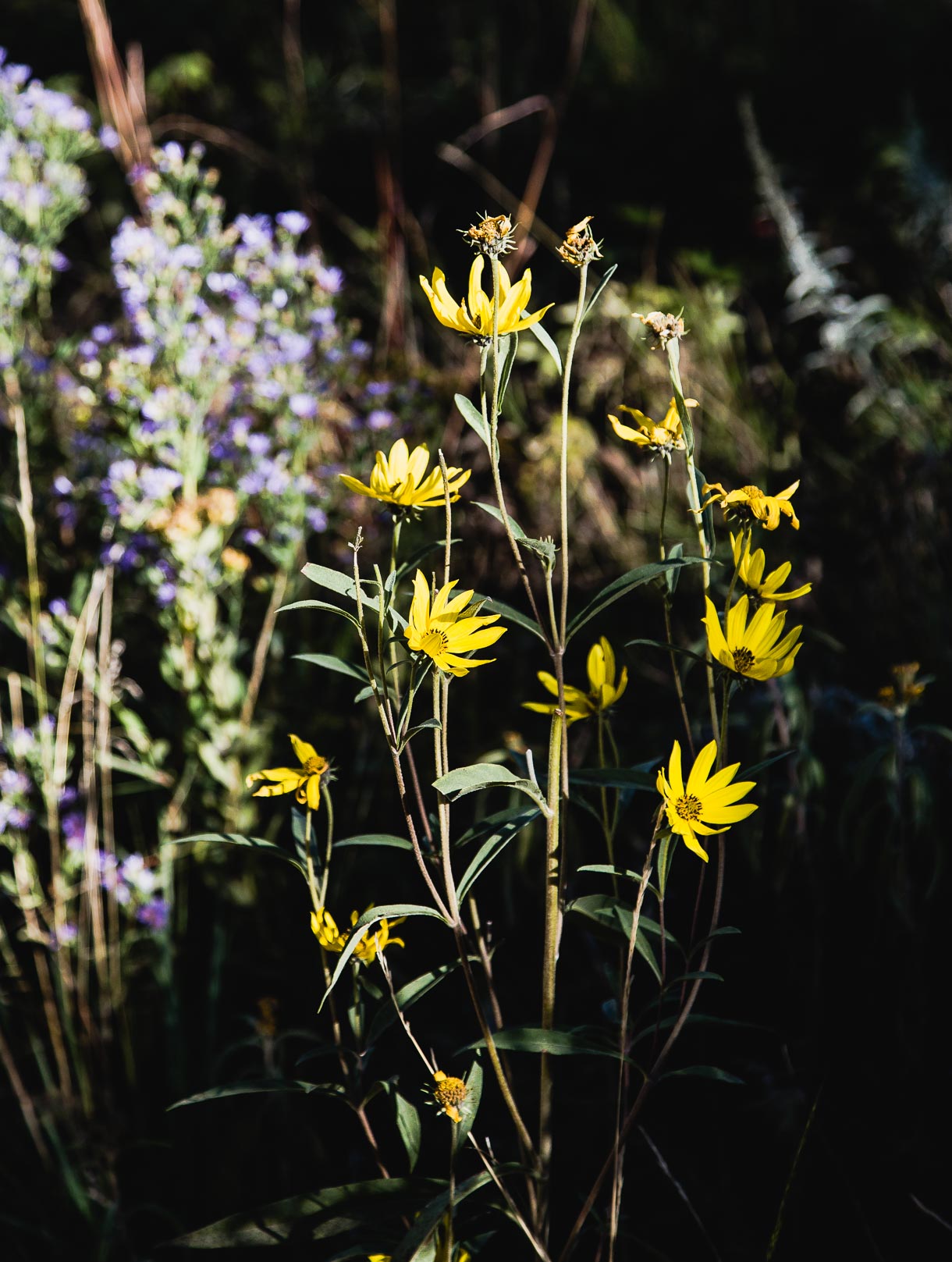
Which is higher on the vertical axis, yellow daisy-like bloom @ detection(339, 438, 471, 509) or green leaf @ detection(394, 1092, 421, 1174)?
yellow daisy-like bloom @ detection(339, 438, 471, 509)

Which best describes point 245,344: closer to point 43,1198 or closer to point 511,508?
point 511,508

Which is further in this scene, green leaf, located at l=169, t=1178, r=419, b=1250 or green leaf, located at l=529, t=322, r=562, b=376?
green leaf, located at l=169, t=1178, r=419, b=1250

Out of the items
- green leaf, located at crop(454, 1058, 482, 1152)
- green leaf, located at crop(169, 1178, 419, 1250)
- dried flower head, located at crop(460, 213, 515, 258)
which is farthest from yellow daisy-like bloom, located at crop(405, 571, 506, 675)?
green leaf, located at crop(169, 1178, 419, 1250)

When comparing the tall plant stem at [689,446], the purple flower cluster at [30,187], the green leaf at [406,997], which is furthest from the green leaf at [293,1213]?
the purple flower cluster at [30,187]

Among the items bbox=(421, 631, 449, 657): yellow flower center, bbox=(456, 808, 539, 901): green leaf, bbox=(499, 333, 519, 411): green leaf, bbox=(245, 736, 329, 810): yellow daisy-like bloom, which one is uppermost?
bbox=(499, 333, 519, 411): green leaf

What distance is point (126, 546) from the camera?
1686mm

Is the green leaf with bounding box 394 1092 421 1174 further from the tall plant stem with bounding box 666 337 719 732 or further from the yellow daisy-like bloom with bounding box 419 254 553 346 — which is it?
the yellow daisy-like bloom with bounding box 419 254 553 346

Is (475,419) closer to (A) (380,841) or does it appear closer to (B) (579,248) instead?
(B) (579,248)

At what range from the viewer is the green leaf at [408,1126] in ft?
2.89

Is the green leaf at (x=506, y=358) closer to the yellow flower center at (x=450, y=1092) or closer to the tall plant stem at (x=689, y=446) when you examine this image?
the tall plant stem at (x=689, y=446)

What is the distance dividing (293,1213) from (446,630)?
0.53 metres

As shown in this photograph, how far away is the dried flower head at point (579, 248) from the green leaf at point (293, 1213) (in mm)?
764

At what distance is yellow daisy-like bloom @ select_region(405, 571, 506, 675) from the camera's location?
729 mm

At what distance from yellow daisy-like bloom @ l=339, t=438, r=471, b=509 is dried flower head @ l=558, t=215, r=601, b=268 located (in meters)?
0.18
